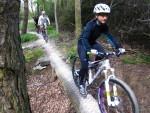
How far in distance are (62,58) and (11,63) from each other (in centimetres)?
926

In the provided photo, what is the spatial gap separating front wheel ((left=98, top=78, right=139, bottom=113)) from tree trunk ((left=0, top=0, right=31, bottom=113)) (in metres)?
1.71

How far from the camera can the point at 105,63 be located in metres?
6.22

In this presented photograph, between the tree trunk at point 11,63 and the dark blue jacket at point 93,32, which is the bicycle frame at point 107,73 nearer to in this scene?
the dark blue jacket at point 93,32

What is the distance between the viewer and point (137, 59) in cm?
1318

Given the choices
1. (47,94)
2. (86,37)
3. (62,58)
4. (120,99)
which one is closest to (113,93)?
(120,99)

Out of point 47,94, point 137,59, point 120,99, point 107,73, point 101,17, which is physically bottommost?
→ point 47,94

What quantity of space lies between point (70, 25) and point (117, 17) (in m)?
7.95

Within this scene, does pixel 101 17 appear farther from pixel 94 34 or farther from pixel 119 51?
pixel 119 51

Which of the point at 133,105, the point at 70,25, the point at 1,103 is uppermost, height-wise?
the point at 1,103

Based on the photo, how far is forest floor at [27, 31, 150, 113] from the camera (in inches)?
337

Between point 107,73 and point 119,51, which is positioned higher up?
point 119,51

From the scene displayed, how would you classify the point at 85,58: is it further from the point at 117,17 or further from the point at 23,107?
the point at 117,17

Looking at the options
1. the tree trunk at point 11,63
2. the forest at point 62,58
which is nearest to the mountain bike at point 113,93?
the forest at point 62,58

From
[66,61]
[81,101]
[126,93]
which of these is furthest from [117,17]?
[126,93]
